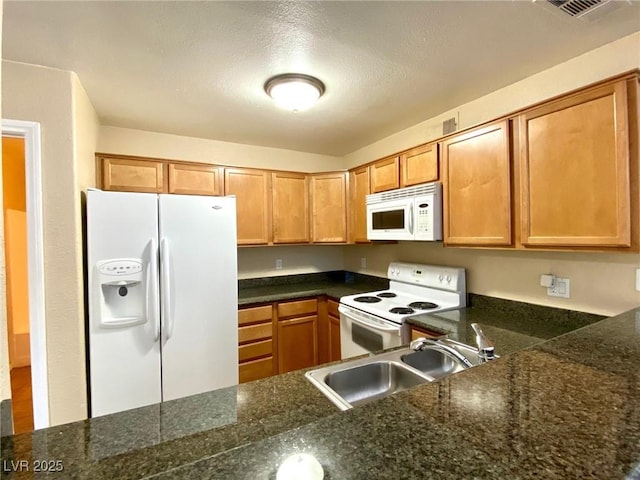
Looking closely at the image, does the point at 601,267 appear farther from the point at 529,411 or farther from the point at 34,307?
the point at 34,307

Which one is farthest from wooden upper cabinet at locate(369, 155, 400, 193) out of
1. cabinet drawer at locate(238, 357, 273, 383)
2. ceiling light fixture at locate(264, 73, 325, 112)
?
cabinet drawer at locate(238, 357, 273, 383)

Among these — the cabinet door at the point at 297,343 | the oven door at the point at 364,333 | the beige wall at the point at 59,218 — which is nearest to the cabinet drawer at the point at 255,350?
the cabinet door at the point at 297,343

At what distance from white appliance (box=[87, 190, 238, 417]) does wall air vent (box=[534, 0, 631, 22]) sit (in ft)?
6.86

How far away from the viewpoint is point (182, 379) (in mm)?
2156

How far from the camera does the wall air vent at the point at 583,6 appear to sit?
1335 mm

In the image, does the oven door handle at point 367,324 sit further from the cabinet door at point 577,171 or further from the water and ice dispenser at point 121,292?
the water and ice dispenser at point 121,292

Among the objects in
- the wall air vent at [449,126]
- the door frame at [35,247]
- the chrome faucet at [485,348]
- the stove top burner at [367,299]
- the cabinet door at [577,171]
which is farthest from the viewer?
the stove top burner at [367,299]

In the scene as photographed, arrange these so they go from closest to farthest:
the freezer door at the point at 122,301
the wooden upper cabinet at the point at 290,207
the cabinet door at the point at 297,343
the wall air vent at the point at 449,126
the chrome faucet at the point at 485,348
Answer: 1. the chrome faucet at the point at 485,348
2. the freezer door at the point at 122,301
3. the wall air vent at the point at 449,126
4. the cabinet door at the point at 297,343
5. the wooden upper cabinet at the point at 290,207

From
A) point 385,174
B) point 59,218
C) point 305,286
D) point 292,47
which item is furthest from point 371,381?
point 305,286

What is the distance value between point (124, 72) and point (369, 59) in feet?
4.74

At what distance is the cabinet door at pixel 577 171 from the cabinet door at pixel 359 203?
4.70 feet

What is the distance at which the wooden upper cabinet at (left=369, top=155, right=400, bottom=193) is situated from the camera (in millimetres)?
2598

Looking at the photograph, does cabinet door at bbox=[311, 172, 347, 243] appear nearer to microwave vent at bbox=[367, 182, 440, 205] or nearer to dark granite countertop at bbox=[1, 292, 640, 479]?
microwave vent at bbox=[367, 182, 440, 205]

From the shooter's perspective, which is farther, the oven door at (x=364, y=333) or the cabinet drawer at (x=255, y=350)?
the cabinet drawer at (x=255, y=350)
